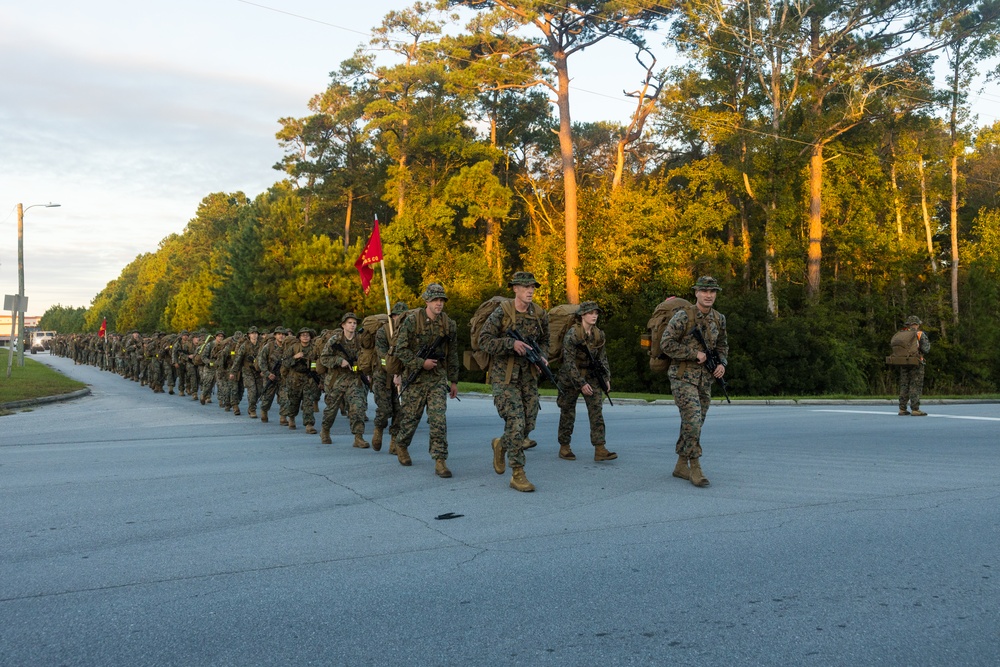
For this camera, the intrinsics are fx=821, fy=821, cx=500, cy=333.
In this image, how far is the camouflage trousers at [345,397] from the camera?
1166 centimetres

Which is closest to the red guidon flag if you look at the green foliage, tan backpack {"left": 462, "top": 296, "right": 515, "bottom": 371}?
tan backpack {"left": 462, "top": 296, "right": 515, "bottom": 371}

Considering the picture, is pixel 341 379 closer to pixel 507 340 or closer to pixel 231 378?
pixel 507 340

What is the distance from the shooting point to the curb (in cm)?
1859

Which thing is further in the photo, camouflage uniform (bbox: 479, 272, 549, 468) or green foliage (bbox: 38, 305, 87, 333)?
green foliage (bbox: 38, 305, 87, 333)

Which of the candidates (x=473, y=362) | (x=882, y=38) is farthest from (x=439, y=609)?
(x=882, y=38)

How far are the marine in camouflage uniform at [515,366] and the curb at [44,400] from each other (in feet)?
48.4

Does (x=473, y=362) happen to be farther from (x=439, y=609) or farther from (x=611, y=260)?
(x=611, y=260)

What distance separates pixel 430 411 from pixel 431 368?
0.46 m

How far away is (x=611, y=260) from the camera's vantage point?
34938 millimetres

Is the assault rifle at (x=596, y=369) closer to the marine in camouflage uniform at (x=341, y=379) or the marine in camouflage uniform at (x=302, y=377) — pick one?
the marine in camouflage uniform at (x=341, y=379)

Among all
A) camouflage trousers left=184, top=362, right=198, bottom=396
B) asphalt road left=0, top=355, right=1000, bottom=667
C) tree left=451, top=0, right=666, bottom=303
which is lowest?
asphalt road left=0, top=355, right=1000, bottom=667

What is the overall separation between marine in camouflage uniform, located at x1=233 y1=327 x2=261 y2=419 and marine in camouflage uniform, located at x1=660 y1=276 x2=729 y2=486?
1071 centimetres

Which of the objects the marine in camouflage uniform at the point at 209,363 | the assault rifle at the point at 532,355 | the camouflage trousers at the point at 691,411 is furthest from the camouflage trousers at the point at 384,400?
the marine in camouflage uniform at the point at 209,363

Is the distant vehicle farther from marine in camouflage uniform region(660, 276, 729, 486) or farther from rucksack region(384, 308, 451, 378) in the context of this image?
marine in camouflage uniform region(660, 276, 729, 486)
